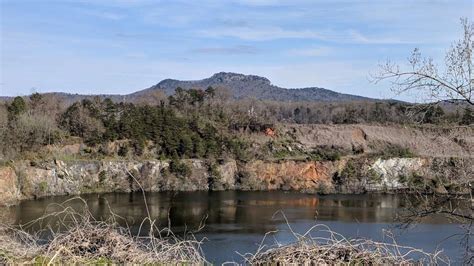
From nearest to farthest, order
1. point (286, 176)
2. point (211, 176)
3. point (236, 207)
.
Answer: point (236, 207), point (211, 176), point (286, 176)

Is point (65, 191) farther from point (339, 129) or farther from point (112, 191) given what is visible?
point (339, 129)

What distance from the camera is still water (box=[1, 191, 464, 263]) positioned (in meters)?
29.8

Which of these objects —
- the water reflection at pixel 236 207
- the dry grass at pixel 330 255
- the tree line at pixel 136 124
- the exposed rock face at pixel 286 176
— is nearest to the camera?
the dry grass at pixel 330 255

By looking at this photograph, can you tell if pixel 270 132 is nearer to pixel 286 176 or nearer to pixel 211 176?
pixel 286 176

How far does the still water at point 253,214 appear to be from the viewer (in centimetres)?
2978

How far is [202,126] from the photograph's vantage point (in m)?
64.0

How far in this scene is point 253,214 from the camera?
41.4m

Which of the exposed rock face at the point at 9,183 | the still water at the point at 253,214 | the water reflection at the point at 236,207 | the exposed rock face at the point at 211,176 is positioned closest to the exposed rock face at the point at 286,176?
the exposed rock face at the point at 211,176

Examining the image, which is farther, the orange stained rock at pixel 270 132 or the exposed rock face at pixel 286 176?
the orange stained rock at pixel 270 132

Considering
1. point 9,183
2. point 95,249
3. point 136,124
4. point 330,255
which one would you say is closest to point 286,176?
point 136,124

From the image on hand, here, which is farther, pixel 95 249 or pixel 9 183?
pixel 9 183

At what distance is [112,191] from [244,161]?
14.3m

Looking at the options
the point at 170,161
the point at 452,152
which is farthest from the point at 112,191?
the point at 452,152

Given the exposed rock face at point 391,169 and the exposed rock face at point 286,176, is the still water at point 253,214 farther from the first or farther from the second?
the exposed rock face at point 391,169
